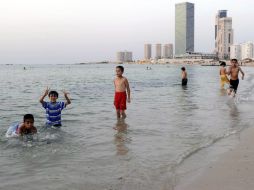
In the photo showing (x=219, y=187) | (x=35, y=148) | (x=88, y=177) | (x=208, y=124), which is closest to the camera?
(x=219, y=187)

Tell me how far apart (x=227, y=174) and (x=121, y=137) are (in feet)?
10.9

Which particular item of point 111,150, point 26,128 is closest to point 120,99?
point 26,128

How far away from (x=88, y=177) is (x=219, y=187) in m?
1.75

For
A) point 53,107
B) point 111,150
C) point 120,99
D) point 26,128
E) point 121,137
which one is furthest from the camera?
point 120,99

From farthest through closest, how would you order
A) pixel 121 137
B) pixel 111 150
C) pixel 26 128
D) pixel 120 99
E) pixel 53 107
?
pixel 120 99
pixel 53 107
pixel 121 137
pixel 26 128
pixel 111 150

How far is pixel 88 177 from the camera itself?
4.99 m

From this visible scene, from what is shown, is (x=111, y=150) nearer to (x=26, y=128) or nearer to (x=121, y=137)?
(x=121, y=137)

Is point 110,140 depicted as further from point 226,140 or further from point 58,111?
point 226,140

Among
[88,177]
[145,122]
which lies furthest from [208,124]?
[88,177]

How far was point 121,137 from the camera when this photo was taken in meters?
7.73

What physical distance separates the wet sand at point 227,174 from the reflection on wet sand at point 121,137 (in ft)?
5.66

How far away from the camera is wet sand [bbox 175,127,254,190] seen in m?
4.32

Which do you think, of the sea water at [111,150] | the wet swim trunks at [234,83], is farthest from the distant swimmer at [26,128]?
the wet swim trunks at [234,83]

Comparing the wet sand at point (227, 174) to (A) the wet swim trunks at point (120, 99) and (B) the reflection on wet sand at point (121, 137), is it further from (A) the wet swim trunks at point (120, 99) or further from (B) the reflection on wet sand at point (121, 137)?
(A) the wet swim trunks at point (120, 99)
